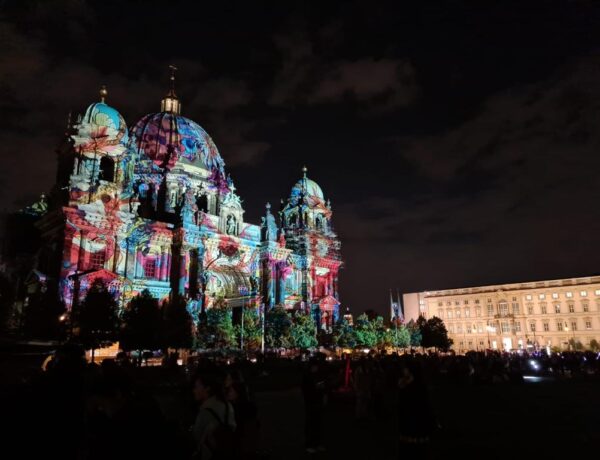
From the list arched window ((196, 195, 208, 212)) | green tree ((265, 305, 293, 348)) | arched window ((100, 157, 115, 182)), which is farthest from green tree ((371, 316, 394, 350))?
arched window ((100, 157, 115, 182))

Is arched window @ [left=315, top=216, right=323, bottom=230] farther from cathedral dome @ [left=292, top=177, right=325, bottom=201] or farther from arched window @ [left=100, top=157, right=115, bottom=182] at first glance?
arched window @ [left=100, top=157, right=115, bottom=182]

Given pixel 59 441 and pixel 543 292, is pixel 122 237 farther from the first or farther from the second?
pixel 543 292

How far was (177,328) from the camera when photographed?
143 ft

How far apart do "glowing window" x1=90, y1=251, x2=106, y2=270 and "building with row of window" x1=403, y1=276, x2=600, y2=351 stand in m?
66.5

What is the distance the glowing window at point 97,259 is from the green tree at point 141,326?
37.0ft

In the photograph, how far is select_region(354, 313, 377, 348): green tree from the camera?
219 feet

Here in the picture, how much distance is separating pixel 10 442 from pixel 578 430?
14.4 metres

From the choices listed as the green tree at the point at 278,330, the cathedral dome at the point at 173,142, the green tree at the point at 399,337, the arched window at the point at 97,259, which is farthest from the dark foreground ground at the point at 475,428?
the cathedral dome at the point at 173,142

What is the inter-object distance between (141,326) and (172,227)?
23.2 metres

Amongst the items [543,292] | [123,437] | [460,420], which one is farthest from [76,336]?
[543,292]

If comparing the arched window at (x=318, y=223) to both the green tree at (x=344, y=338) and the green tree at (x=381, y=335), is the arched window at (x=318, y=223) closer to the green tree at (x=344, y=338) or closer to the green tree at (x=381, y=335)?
the green tree at (x=381, y=335)

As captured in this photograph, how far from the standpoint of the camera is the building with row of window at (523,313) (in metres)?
85.8

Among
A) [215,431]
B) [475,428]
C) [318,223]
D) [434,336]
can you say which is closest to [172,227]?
[318,223]

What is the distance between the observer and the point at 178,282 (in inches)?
2286
